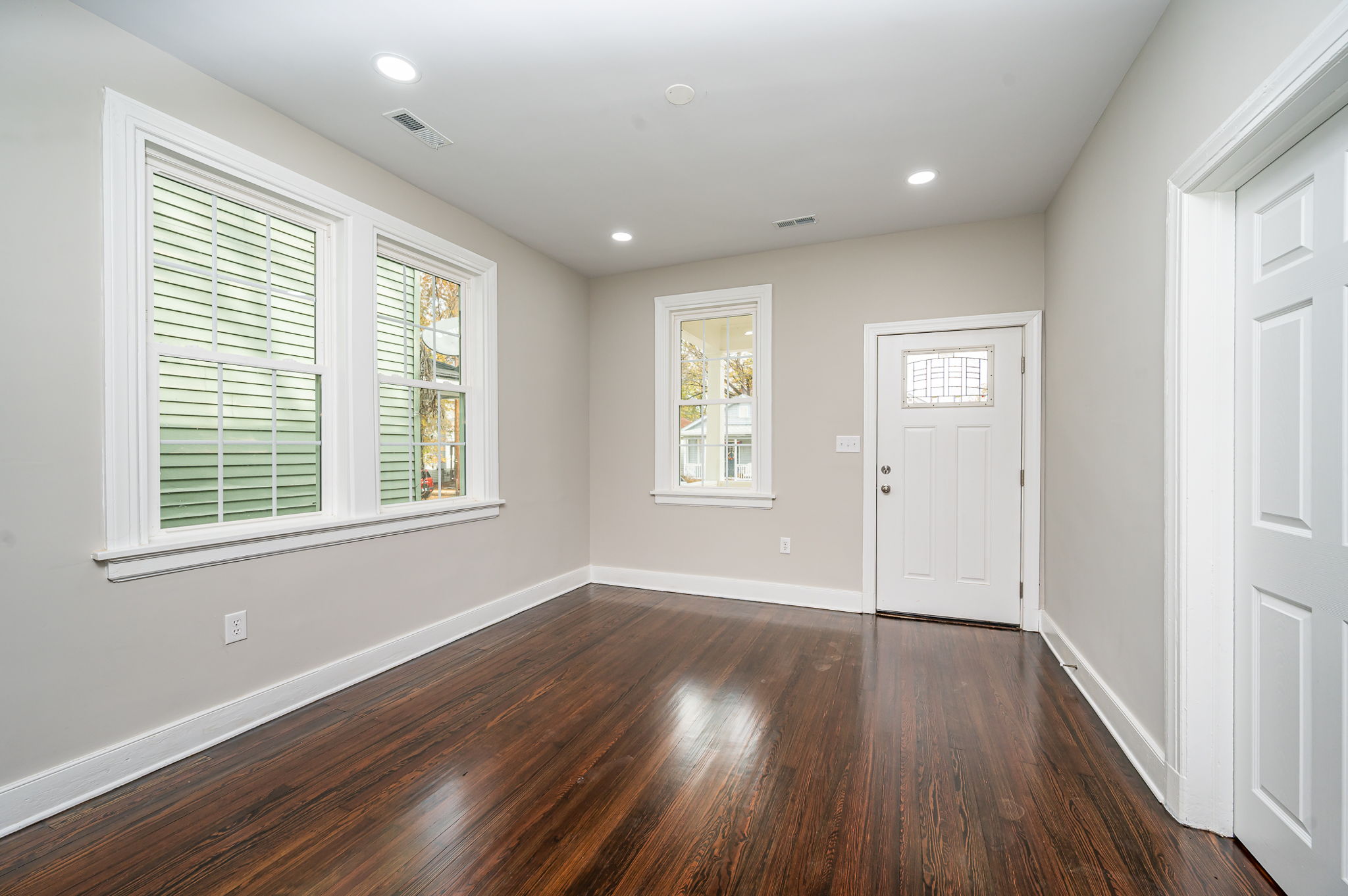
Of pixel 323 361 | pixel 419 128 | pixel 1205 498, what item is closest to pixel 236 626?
pixel 323 361

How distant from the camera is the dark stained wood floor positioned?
155 cm

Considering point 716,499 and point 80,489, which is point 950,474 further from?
point 80,489

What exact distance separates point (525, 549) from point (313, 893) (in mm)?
2630

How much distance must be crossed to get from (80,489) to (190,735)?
1.01 metres

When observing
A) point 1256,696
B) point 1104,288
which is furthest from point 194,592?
point 1104,288

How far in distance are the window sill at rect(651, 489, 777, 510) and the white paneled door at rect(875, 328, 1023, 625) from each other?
82 cm

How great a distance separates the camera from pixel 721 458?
178 inches

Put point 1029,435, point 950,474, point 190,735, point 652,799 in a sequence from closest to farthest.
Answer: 1. point 652,799
2. point 190,735
3. point 1029,435
4. point 950,474

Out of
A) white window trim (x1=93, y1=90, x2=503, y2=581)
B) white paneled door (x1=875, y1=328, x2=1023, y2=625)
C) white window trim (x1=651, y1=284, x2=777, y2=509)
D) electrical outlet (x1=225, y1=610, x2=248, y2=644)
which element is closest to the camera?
white window trim (x1=93, y1=90, x2=503, y2=581)

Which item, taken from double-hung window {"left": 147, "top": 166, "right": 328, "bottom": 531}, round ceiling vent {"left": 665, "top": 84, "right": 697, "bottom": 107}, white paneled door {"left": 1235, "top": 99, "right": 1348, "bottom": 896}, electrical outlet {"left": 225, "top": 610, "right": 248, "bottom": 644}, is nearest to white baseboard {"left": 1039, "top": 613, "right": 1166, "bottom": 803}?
white paneled door {"left": 1235, "top": 99, "right": 1348, "bottom": 896}

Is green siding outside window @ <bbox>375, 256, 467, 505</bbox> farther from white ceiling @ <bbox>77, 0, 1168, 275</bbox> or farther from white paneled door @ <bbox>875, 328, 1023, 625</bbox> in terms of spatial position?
white paneled door @ <bbox>875, 328, 1023, 625</bbox>

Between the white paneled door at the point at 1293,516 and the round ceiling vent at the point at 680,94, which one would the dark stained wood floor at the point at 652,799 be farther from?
the round ceiling vent at the point at 680,94

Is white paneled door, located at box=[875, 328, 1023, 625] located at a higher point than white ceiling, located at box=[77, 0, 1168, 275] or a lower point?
lower

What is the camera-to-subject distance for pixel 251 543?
2.41 meters
